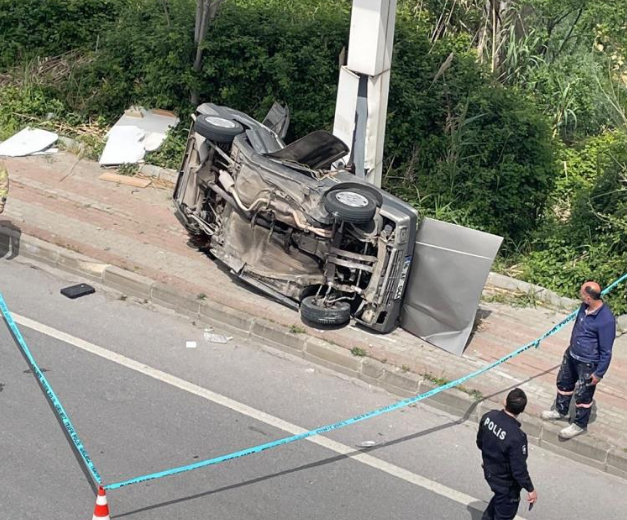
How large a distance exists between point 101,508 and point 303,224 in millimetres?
4042

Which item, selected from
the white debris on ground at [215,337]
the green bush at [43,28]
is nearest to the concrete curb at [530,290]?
the white debris on ground at [215,337]

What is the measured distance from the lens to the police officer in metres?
6.11

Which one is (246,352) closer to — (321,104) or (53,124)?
(321,104)

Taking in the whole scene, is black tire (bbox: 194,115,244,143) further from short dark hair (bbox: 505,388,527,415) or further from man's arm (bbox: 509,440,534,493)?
man's arm (bbox: 509,440,534,493)

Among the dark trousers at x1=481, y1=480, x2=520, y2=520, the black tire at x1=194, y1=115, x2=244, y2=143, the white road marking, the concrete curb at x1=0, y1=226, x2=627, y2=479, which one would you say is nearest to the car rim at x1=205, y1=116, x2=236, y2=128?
the black tire at x1=194, y1=115, x2=244, y2=143

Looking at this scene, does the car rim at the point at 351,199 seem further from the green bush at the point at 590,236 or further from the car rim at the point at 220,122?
the green bush at the point at 590,236

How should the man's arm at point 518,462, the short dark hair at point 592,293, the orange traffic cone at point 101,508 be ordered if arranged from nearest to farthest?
1. the orange traffic cone at point 101,508
2. the man's arm at point 518,462
3. the short dark hair at point 592,293

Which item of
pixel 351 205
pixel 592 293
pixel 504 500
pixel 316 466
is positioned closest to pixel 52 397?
pixel 316 466

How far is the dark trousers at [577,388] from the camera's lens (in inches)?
305

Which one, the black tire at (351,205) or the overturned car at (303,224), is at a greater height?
the black tire at (351,205)

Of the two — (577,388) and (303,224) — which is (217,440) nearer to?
(303,224)

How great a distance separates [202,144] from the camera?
10578 mm

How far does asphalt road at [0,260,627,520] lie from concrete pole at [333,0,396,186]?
2.81 metres

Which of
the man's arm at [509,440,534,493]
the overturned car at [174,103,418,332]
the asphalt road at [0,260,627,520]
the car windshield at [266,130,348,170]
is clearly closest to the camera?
the man's arm at [509,440,534,493]
